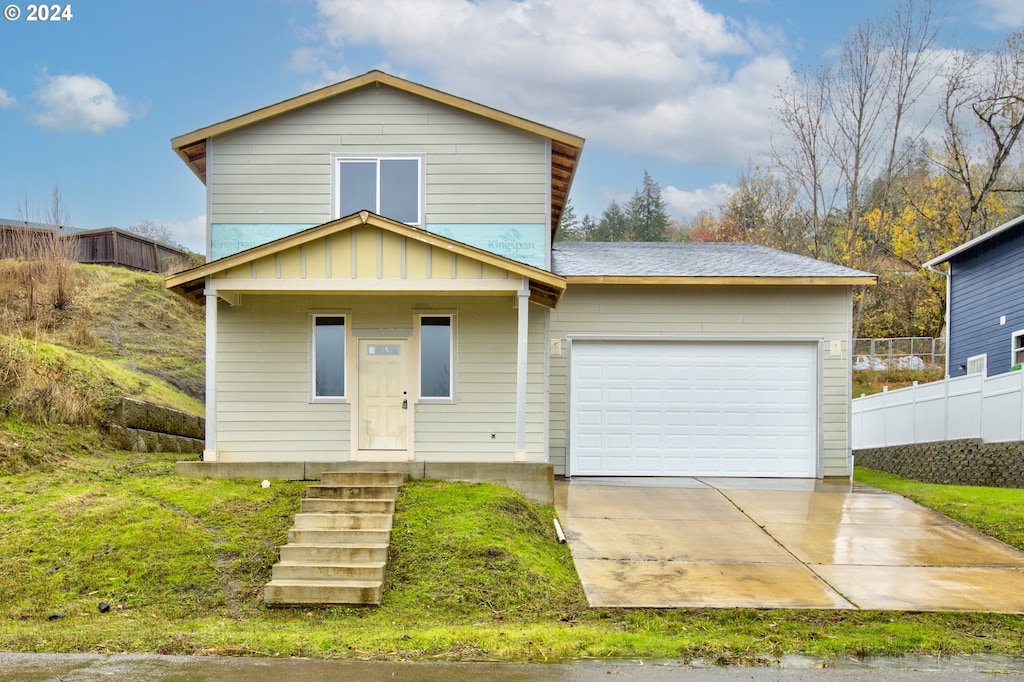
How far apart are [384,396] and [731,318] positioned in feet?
20.3

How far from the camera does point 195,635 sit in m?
7.00

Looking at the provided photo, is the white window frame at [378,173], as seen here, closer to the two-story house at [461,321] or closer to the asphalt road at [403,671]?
the two-story house at [461,321]

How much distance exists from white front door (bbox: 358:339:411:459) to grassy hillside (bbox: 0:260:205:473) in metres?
3.91

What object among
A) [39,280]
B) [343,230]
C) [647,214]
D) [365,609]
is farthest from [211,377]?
[647,214]

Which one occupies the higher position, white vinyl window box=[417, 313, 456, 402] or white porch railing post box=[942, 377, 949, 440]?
white vinyl window box=[417, 313, 456, 402]

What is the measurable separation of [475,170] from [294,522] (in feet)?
21.7

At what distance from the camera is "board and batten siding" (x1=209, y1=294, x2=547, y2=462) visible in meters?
13.2

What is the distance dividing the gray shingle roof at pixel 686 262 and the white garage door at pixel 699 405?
4.09ft

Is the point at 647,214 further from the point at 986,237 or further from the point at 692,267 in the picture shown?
the point at 692,267

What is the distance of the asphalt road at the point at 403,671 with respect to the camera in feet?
19.6

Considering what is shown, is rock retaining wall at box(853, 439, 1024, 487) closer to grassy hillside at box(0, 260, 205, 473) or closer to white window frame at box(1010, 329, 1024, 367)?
white window frame at box(1010, 329, 1024, 367)

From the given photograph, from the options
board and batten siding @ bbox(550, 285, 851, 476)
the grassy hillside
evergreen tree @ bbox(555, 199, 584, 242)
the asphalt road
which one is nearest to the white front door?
board and batten siding @ bbox(550, 285, 851, 476)

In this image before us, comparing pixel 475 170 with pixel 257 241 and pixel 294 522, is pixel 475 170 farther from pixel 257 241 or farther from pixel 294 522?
pixel 294 522

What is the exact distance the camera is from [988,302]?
21.4 meters
